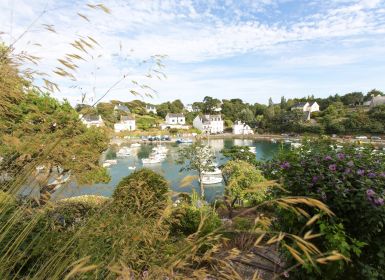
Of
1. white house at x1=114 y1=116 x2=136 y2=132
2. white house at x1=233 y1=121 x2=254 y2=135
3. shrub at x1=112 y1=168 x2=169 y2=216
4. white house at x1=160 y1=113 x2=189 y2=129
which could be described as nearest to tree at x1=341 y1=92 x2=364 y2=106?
white house at x1=233 y1=121 x2=254 y2=135

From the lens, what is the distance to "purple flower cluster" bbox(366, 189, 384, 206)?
2.75 meters

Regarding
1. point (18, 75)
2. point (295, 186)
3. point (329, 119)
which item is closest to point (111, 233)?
point (18, 75)

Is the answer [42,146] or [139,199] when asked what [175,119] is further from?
[42,146]

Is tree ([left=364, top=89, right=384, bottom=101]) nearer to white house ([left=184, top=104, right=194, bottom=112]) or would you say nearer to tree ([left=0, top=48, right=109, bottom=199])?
white house ([left=184, top=104, right=194, bottom=112])

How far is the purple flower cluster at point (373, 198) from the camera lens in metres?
2.75

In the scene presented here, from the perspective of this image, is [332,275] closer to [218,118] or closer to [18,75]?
[18,75]

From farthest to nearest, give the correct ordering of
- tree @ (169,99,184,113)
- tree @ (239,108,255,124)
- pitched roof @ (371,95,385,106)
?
1. tree @ (169,99,184,113)
2. tree @ (239,108,255,124)
3. pitched roof @ (371,95,385,106)

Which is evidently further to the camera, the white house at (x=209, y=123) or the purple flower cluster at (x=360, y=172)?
the white house at (x=209, y=123)

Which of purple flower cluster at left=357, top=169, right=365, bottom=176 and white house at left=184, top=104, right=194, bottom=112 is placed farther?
white house at left=184, top=104, right=194, bottom=112

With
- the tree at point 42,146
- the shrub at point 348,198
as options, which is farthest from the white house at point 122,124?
Answer: the shrub at point 348,198

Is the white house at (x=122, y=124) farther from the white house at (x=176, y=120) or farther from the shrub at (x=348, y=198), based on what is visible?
the white house at (x=176, y=120)

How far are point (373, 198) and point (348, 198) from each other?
0.77ft

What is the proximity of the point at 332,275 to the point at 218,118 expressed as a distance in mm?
72618

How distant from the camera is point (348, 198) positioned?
2.98 meters
